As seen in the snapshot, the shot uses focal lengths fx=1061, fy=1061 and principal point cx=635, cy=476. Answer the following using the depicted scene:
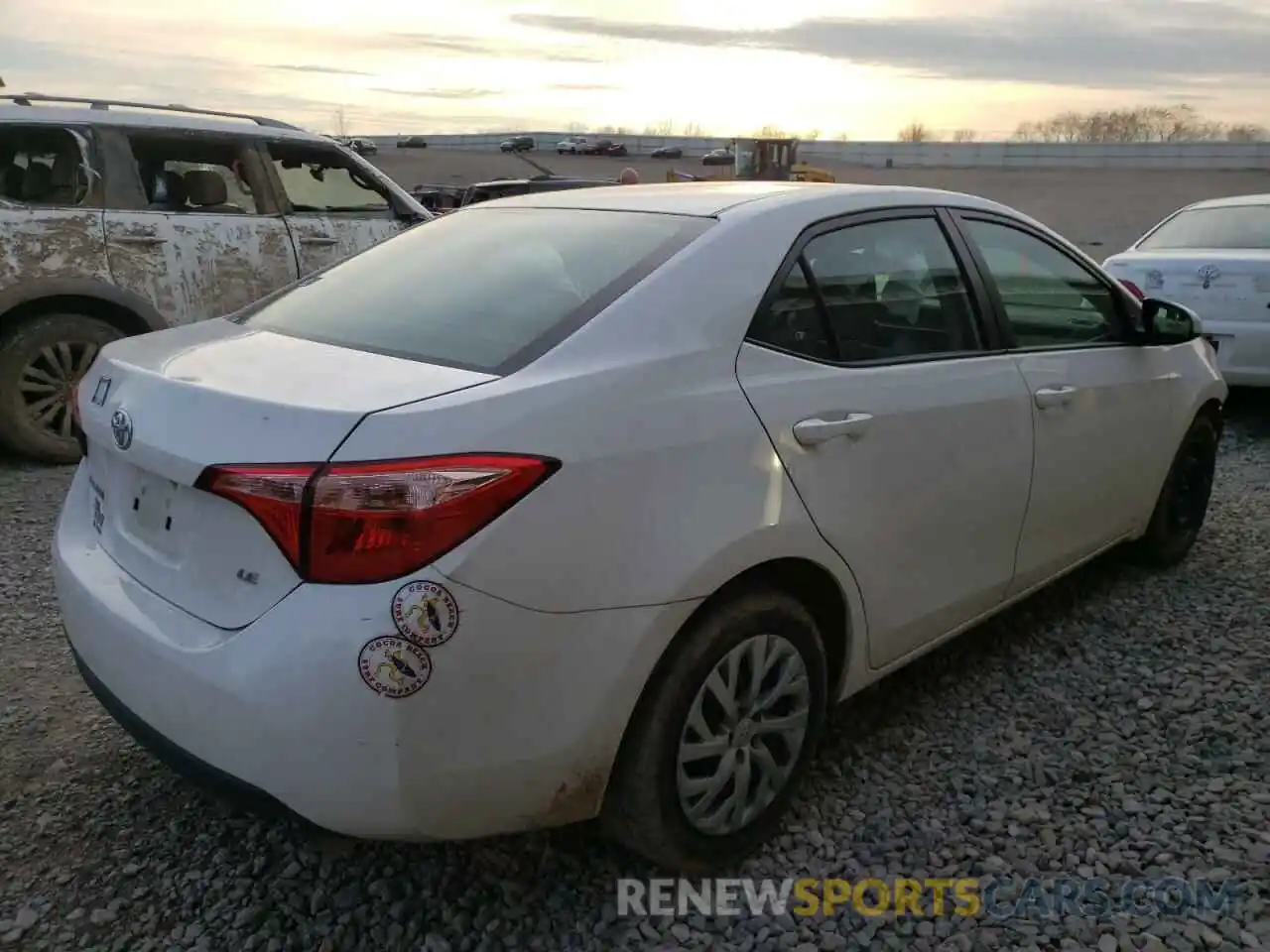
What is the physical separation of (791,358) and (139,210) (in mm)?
4712

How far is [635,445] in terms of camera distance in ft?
6.89

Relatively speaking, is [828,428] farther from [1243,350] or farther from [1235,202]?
[1235,202]

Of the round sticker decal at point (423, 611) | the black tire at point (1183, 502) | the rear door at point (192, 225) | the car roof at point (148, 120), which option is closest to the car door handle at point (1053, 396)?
the black tire at point (1183, 502)

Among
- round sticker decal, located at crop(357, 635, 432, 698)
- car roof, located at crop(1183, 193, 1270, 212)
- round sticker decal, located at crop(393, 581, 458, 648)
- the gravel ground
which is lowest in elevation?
the gravel ground

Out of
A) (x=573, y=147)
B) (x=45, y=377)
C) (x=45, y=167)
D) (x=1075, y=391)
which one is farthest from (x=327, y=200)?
(x=573, y=147)

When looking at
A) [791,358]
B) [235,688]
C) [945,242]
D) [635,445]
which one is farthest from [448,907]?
[945,242]

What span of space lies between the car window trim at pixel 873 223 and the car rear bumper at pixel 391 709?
79 centimetres

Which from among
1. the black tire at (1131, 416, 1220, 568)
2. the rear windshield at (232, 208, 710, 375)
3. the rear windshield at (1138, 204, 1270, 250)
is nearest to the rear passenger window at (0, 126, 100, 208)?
the rear windshield at (232, 208, 710, 375)

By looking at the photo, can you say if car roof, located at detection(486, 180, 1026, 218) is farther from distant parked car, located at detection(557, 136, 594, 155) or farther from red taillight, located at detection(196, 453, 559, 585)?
distant parked car, located at detection(557, 136, 594, 155)

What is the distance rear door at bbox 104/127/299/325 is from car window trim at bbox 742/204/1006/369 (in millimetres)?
3932

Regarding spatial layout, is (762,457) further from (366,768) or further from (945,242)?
(945,242)

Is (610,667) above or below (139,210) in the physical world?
below

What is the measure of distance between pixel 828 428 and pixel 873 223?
790 mm

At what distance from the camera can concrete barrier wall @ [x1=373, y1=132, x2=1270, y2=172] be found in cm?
3828
